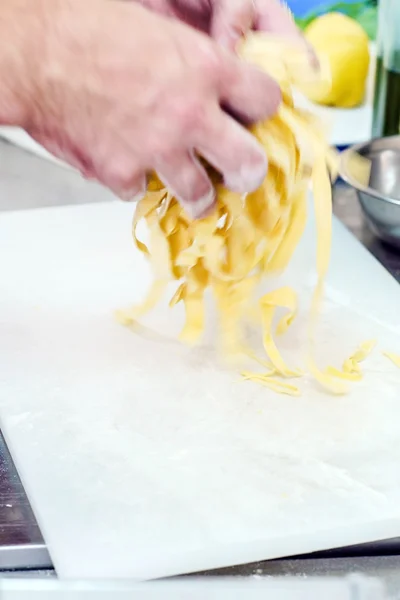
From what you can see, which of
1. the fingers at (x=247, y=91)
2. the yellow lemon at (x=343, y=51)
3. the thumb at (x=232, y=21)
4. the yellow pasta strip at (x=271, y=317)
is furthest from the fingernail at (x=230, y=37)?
the yellow lemon at (x=343, y=51)

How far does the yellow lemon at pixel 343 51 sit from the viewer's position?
132 centimetres

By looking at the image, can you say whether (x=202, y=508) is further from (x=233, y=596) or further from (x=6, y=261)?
(x=6, y=261)

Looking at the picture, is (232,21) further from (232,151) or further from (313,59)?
(232,151)

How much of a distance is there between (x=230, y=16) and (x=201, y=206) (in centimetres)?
21

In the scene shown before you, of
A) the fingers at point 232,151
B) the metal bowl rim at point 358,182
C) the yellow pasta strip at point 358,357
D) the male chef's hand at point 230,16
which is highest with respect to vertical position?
the male chef's hand at point 230,16

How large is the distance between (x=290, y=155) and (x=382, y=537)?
1.12 ft

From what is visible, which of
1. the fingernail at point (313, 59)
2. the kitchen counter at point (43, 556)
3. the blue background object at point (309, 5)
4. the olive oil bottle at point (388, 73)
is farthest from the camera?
the blue background object at point (309, 5)

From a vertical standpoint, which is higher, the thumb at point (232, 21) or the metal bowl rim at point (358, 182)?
the thumb at point (232, 21)

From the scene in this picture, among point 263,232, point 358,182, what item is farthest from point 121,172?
point 358,182

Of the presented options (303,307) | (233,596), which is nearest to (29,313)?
(303,307)

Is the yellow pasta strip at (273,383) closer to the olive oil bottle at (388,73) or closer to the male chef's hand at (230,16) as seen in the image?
the male chef's hand at (230,16)

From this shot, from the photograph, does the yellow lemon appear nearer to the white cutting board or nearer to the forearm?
the white cutting board

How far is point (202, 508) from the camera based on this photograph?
0.60 meters

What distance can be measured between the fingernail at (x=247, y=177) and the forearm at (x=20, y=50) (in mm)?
168
